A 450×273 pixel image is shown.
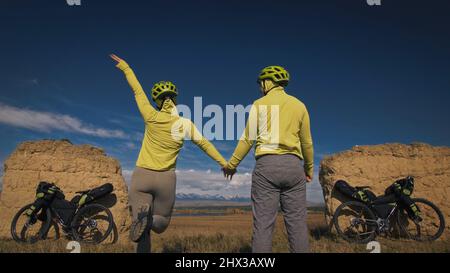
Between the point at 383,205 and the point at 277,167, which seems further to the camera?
the point at 383,205

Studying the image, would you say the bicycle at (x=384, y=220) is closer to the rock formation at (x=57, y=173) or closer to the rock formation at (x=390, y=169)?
the rock formation at (x=390, y=169)

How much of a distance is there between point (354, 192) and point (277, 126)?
16.8 feet

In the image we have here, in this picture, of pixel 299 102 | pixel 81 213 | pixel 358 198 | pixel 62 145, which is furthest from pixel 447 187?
pixel 62 145

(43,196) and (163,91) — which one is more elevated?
(163,91)

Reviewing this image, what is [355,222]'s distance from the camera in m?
7.69

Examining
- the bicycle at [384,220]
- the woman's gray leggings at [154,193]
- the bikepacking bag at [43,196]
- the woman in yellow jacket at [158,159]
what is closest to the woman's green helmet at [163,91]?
the woman in yellow jacket at [158,159]

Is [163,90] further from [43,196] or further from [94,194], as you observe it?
[43,196]

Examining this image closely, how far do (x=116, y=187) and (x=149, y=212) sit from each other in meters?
5.16

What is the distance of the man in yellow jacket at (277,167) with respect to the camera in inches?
133

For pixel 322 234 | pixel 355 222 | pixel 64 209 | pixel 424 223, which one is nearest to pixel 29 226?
pixel 64 209

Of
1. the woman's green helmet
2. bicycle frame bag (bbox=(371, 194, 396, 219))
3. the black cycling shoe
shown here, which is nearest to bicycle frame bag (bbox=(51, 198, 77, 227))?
the woman's green helmet

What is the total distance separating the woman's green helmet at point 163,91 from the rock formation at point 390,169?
5.30m

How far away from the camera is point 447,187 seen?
859 centimetres

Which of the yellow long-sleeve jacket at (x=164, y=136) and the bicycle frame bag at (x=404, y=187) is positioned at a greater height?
the yellow long-sleeve jacket at (x=164, y=136)
